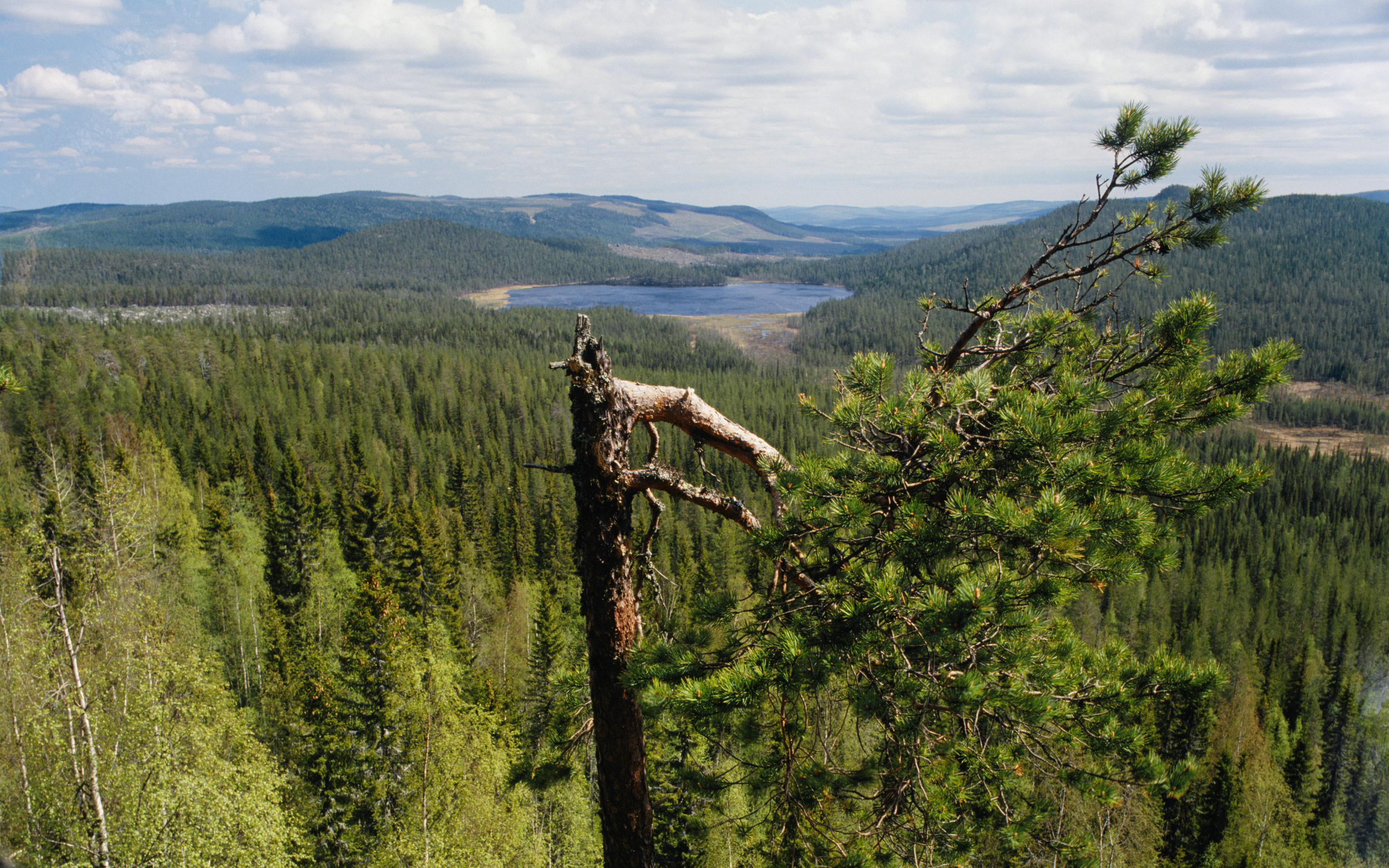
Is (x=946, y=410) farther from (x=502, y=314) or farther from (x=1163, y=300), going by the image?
(x=1163, y=300)

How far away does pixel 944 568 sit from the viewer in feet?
16.2

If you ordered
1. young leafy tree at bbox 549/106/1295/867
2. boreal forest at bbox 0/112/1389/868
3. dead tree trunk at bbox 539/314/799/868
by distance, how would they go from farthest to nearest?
dead tree trunk at bbox 539/314/799/868 → boreal forest at bbox 0/112/1389/868 → young leafy tree at bbox 549/106/1295/867

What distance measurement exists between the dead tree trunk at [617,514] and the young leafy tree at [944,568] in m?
0.02

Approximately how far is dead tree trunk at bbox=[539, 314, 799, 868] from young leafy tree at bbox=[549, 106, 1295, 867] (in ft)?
0.06

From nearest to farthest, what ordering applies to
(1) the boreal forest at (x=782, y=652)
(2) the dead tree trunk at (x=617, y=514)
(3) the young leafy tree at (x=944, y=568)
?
(3) the young leafy tree at (x=944, y=568) < (1) the boreal forest at (x=782, y=652) < (2) the dead tree trunk at (x=617, y=514)

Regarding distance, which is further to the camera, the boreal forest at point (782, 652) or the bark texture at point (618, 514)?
the bark texture at point (618, 514)

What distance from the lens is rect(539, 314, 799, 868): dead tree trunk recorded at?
5.28m

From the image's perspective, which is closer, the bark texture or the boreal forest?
the boreal forest

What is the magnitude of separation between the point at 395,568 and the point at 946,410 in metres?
34.8

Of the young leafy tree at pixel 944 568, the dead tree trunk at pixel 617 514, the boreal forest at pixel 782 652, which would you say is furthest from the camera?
the dead tree trunk at pixel 617 514

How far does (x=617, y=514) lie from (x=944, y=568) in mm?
2243

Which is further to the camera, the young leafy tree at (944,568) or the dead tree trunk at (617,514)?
the dead tree trunk at (617,514)

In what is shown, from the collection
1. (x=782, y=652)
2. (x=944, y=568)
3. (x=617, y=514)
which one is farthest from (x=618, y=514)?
(x=944, y=568)

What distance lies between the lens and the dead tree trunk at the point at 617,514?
5281mm
